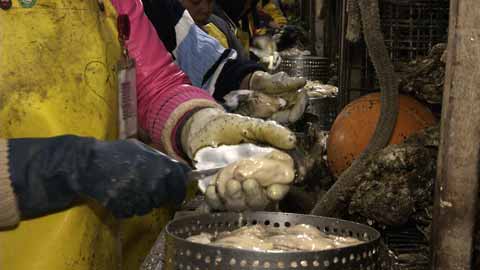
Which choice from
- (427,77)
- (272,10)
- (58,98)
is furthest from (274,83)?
(272,10)

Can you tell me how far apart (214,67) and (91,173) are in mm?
2354

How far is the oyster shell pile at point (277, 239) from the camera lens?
Answer: 57.2 inches

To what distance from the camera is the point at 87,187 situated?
5.13ft

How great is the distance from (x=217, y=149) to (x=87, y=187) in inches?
21.3

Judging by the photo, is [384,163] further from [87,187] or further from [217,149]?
[87,187]

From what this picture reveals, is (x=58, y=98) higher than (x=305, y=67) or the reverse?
higher

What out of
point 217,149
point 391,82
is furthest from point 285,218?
point 391,82

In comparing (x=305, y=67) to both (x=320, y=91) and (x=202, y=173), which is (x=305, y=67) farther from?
(x=202, y=173)

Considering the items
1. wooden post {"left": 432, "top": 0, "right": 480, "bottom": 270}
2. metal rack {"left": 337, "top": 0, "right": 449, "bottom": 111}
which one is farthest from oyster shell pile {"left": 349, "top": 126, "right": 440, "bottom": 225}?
wooden post {"left": 432, "top": 0, "right": 480, "bottom": 270}

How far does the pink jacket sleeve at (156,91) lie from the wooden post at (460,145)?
2.49 ft

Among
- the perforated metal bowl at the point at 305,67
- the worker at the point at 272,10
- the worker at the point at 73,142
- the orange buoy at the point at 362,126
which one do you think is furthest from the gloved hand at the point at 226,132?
the worker at the point at 272,10

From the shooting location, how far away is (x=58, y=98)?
69.1 inches

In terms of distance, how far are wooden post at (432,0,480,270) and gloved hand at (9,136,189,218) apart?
0.84 m

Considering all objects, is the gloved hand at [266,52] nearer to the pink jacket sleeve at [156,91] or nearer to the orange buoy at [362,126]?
the orange buoy at [362,126]
